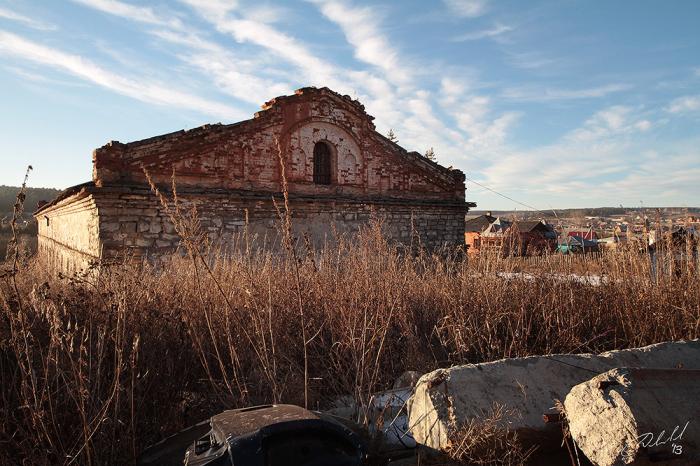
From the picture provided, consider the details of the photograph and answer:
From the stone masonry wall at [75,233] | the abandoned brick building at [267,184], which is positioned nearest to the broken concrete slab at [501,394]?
the stone masonry wall at [75,233]

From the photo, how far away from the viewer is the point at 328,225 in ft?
39.6

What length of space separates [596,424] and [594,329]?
261 centimetres

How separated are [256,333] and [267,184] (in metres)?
8.25

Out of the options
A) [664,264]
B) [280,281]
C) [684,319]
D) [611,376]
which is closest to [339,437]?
[611,376]

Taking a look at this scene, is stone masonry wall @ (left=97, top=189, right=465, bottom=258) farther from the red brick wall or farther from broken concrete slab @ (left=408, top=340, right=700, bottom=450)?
broken concrete slab @ (left=408, top=340, right=700, bottom=450)

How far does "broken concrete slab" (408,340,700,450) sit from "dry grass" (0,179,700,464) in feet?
1.52

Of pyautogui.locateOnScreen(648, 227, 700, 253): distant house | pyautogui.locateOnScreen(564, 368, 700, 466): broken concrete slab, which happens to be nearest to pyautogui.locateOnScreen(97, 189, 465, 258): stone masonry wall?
pyautogui.locateOnScreen(648, 227, 700, 253): distant house

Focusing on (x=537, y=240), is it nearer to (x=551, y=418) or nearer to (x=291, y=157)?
(x=291, y=157)

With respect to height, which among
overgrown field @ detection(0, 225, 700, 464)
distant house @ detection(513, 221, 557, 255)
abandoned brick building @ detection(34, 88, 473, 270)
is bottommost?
overgrown field @ detection(0, 225, 700, 464)

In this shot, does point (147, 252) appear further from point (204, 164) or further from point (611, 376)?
point (611, 376)

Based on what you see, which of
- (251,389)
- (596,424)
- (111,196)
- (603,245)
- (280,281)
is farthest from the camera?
(111,196)

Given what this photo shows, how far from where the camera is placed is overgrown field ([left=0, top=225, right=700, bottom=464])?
8.73 ft

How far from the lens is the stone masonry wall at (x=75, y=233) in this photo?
9367mm

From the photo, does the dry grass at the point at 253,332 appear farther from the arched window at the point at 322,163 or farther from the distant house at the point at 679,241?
the arched window at the point at 322,163
